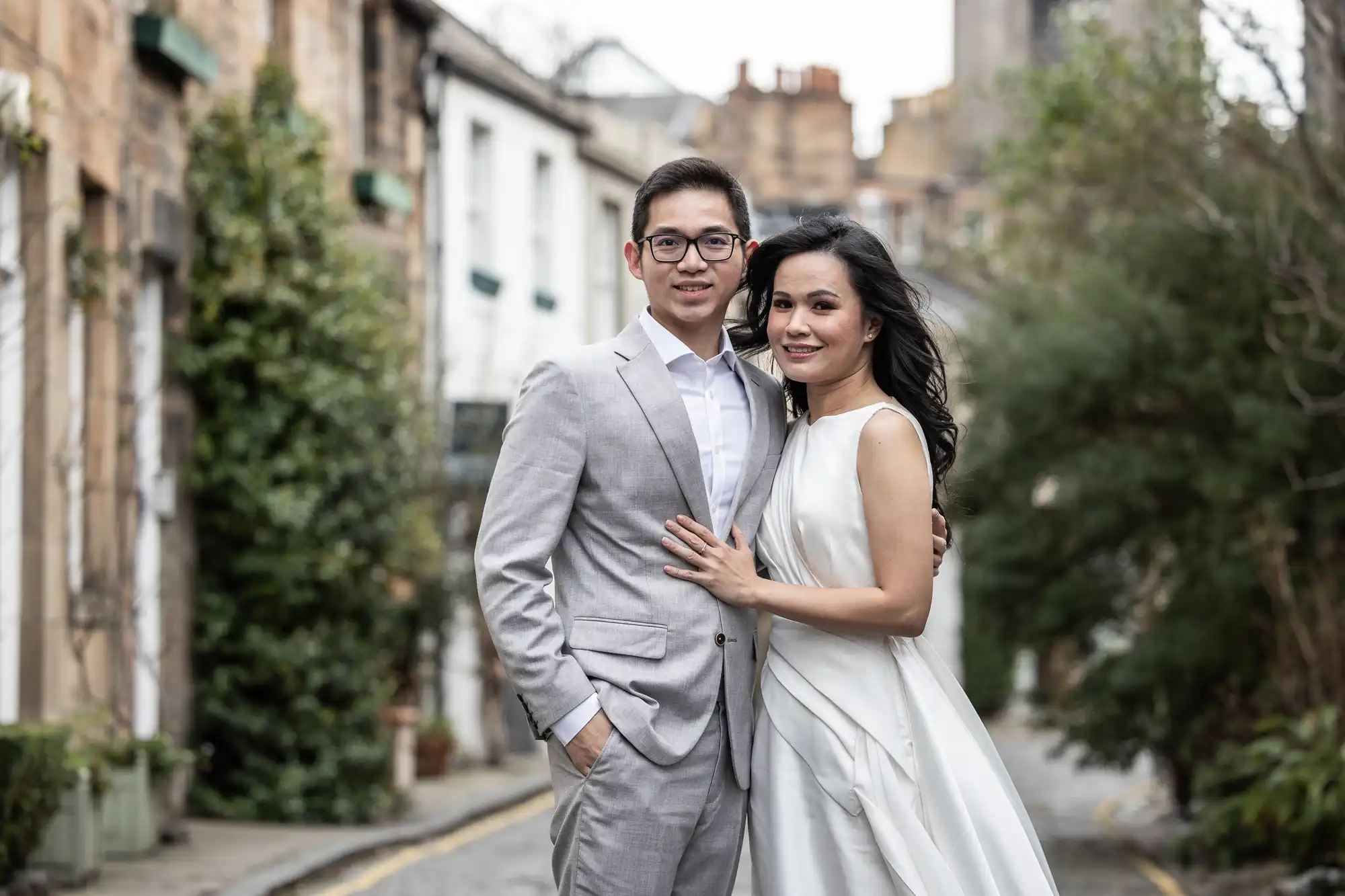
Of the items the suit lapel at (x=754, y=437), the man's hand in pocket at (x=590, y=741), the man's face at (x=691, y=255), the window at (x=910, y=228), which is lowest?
the man's hand in pocket at (x=590, y=741)

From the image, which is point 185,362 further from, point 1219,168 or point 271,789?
point 1219,168

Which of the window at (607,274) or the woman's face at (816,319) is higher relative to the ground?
the window at (607,274)

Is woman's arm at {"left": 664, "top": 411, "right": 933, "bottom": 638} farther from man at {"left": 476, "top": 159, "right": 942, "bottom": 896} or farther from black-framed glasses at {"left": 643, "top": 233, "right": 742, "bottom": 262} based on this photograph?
black-framed glasses at {"left": 643, "top": 233, "right": 742, "bottom": 262}

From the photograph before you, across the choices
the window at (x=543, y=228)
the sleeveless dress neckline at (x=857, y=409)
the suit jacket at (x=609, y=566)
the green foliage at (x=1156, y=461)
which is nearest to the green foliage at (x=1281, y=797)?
the green foliage at (x=1156, y=461)

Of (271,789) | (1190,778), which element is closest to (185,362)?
(271,789)

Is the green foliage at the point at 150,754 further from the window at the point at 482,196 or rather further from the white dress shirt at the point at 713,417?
the window at the point at 482,196

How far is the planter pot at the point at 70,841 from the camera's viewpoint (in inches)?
380

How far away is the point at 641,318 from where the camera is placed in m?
4.86

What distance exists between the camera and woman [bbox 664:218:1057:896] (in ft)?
Answer: 15.3

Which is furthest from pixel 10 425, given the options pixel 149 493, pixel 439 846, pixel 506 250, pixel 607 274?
pixel 607 274

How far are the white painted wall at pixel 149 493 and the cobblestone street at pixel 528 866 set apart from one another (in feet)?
6.03

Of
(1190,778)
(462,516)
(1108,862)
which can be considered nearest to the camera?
(1108,862)

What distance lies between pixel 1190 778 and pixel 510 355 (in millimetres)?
10009

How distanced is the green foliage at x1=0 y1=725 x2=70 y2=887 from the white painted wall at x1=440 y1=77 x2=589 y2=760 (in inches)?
414
